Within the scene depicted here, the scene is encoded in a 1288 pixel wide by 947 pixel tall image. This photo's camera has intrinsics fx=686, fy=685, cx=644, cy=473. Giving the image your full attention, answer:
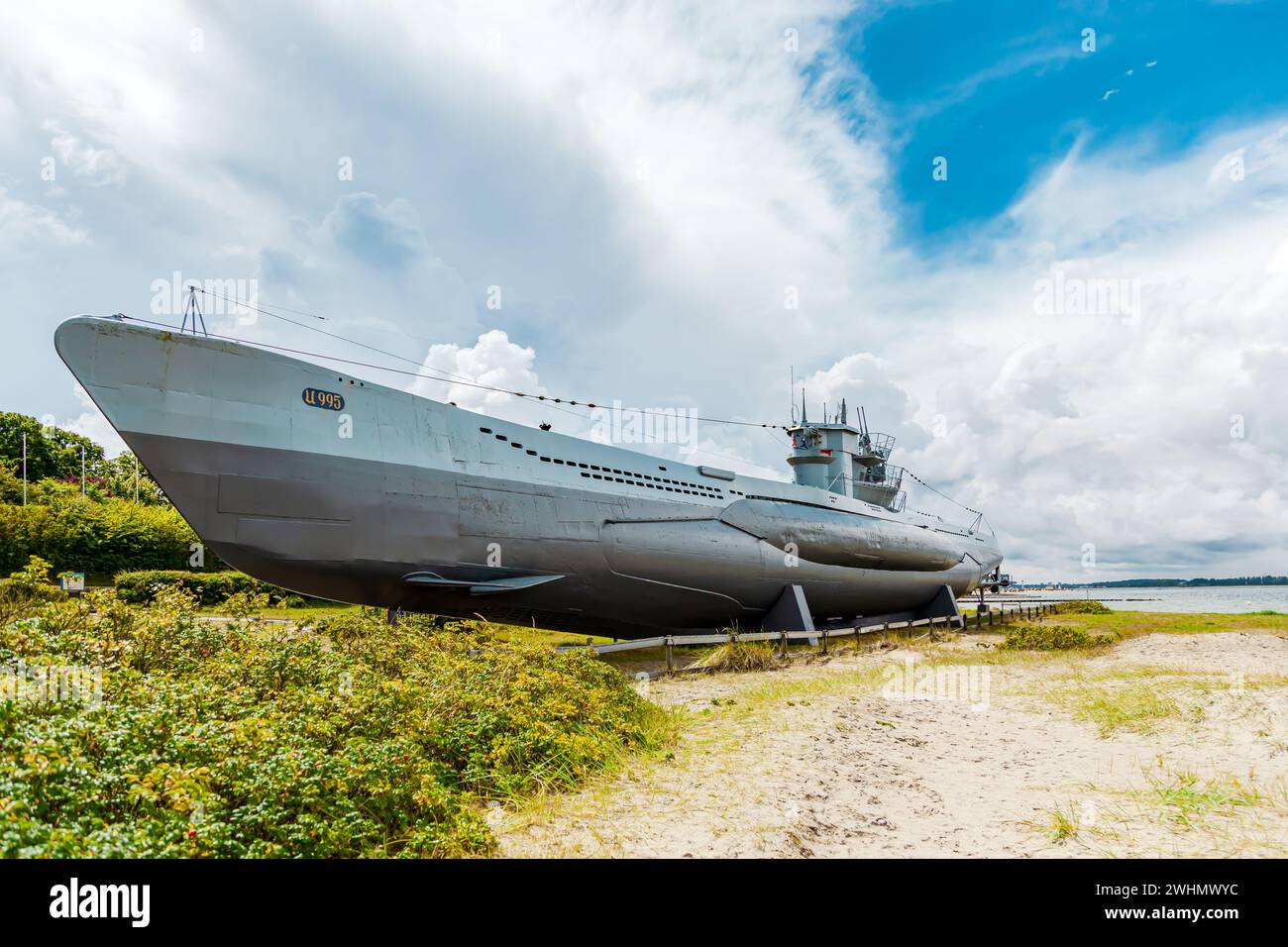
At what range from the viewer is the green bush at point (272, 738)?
10.9 ft

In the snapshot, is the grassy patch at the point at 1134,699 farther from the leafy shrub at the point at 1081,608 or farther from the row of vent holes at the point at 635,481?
the leafy shrub at the point at 1081,608

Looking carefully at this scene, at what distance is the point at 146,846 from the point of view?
2998 mm

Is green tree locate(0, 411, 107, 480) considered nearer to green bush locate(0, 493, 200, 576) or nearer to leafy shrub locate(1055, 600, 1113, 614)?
green bush locate(0, 493, 200, 576)

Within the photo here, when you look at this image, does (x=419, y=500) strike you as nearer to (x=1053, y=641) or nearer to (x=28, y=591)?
(x=28, y=591)

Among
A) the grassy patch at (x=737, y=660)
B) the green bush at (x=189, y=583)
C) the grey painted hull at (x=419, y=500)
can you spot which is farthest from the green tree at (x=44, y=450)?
the grassy patch at (x=737, y=660)

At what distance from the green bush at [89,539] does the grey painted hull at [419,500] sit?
2621 cm

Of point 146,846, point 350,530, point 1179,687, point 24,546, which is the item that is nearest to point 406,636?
point 350,530

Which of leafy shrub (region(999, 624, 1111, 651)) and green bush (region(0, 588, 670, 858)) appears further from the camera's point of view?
leafy shrub (region(999, 624, 1111, 651))

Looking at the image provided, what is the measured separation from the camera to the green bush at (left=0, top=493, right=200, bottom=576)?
29.7m

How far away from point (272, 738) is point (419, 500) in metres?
6.62

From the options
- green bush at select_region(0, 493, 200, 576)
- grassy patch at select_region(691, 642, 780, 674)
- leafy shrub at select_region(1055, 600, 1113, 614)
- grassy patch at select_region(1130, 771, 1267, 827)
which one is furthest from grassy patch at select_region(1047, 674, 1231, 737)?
green bush at select_region(0, 493, 200, 576)

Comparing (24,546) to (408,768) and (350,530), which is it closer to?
(350,530)

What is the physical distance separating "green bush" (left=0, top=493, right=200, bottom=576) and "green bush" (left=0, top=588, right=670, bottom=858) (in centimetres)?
2940
